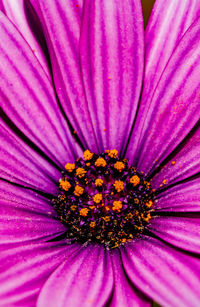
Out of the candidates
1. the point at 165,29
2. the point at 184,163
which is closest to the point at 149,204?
the point at 184,163

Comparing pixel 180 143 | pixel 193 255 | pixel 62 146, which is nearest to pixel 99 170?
pixel 62 146

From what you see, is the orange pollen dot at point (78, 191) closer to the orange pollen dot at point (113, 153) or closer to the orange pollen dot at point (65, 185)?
the orange pollen dot at point (65, 185)

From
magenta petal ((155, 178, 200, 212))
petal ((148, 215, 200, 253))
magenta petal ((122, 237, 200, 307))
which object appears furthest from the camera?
magenta petal ((155, 178, 200, 212))

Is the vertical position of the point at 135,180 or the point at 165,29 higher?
the point at 165,29

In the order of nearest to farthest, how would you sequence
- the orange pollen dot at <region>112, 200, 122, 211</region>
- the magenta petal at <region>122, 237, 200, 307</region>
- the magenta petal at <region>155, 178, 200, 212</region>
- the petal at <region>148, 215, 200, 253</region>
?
the magenta petal at <region>122, 237, 200, 307</region> → the petal at <region>148, 215, 200, 253</region> → the magenta petal at <region>155, 178, 200, 212</region> → the orange pollen dot at <region>112, 200, 122, 211</region>

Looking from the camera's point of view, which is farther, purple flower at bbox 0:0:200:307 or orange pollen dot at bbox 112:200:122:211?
orange pollen dot at bbox 112:200:122:211

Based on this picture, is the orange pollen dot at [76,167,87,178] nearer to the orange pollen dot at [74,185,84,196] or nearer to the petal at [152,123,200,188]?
the orange pollen dot at [74,185,84,196]

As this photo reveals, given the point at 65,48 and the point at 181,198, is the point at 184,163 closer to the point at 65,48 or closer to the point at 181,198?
the point at 181,198

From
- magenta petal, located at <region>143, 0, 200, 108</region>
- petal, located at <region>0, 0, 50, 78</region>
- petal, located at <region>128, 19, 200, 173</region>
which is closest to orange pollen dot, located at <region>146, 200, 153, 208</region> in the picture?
petal, located at <region>128, 19, 200, 173</region>
